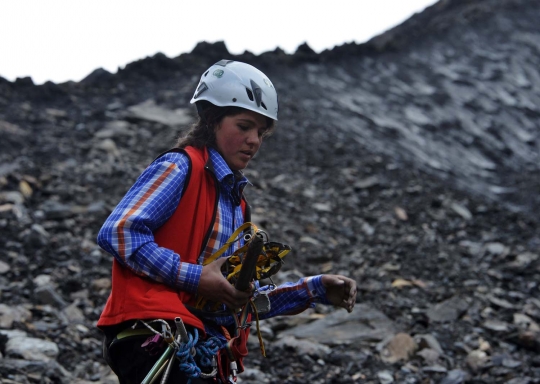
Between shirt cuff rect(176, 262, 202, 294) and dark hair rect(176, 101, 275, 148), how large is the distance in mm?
528

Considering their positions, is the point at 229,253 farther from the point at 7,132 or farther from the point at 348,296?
the point at 7,132

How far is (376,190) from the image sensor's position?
35.0 ft

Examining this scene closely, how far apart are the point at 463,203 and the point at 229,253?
29.0ft

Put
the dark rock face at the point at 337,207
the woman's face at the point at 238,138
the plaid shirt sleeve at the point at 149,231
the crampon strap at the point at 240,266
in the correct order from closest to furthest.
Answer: the plaid shirt sleeve at the point at 149,231 < the crampon strap at the point at 240,266 < the woman's face at the point at 238,138 < the dark rock face at the point at 337,207

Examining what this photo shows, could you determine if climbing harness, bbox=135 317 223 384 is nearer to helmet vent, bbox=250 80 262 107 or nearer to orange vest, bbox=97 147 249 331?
orange vest, bbox=97 147 249 331

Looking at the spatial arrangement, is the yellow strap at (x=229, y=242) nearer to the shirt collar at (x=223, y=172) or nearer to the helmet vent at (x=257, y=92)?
the shirt collar at (x=223, y=172)

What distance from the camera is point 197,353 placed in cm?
247

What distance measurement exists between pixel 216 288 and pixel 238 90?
78cm

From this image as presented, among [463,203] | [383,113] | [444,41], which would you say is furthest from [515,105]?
[463,203]

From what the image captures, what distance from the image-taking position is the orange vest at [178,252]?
235 centimetres

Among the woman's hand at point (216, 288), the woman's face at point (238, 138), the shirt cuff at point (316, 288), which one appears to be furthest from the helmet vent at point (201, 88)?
the shirt cuff at point (316, 288)

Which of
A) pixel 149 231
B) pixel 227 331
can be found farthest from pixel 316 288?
pixel 149 231

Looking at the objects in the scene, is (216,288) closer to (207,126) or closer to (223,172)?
(223,172)

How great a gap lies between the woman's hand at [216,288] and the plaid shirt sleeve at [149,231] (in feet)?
0.08
